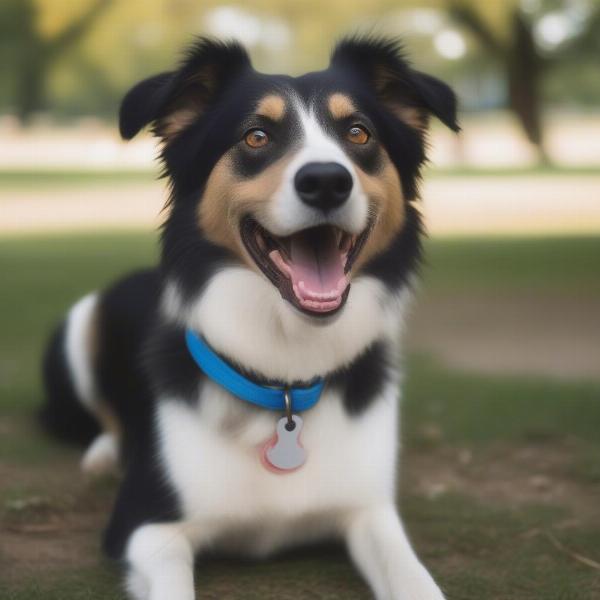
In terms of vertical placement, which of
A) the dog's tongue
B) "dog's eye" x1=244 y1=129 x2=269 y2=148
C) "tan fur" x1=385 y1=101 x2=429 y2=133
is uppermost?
"tan fur" x1=385 y1=101 x2=429 y2=133

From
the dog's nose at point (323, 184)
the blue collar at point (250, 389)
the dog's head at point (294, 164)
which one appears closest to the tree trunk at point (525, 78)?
the dog's head at point (294, 164)

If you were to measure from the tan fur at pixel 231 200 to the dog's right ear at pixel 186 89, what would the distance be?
Result: 0.97 ft

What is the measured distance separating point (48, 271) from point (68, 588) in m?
8.15

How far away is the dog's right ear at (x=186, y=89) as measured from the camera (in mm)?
3287

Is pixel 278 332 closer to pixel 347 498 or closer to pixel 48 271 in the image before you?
pixel 347 498

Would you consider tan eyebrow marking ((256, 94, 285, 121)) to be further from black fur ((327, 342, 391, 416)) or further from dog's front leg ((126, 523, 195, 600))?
dog's front leg ((126, 523, 195, 600))

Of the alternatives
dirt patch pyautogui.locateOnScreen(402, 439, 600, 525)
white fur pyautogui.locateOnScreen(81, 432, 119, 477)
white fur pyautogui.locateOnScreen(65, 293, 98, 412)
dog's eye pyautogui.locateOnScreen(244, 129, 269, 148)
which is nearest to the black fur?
dog's eye pyautogui.locateOnScreen(244, 129, 269, 148)

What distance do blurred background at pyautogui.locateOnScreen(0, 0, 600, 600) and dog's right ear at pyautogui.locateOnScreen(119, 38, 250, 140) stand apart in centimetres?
20

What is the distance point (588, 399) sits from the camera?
584cm

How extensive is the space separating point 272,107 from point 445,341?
471cm

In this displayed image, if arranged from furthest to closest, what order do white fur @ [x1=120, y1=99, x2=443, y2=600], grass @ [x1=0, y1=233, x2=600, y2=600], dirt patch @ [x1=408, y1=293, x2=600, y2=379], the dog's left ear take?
dirt patch @ [x1=408, y1=293, x2=600, y2=379] → the dog's left ear → grass @ [x1=0, y1=233, x2=600, y2=600] → white fur @ [x1=120, y1=99, x2=443, y2=600]

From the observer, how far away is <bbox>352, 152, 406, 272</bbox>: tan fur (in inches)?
127

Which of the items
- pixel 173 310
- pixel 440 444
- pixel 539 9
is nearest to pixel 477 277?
pixel 440 444

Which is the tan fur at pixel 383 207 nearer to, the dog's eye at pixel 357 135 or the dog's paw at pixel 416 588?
the dog's eye at pixel 357 135
